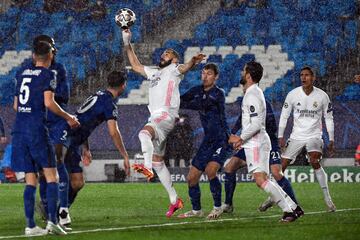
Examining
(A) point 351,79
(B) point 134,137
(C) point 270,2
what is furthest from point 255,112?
(C) point 270,2

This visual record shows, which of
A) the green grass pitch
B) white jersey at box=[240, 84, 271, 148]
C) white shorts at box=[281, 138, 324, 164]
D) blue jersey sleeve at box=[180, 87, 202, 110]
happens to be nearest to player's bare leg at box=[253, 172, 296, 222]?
the green grass pitch

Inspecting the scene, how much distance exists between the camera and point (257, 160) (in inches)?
456

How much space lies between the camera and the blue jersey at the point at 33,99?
9961 millimetres

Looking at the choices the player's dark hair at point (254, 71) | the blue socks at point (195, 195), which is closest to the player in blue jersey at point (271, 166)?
the blue socks at point (195, 195)

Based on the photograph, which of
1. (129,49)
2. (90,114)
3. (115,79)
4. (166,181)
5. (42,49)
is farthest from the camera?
(129,49)

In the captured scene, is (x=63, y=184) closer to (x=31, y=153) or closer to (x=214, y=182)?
(x=31, y=153)

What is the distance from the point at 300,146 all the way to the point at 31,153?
5824mm

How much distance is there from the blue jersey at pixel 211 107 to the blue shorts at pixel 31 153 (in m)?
4.09

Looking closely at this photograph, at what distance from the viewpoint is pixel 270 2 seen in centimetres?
3148

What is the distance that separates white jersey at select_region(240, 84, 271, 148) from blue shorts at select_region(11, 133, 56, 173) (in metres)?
2.59

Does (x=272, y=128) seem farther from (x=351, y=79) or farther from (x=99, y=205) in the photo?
(x=351, y=79)

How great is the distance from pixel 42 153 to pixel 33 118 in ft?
1.28

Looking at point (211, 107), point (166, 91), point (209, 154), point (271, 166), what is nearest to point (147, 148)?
point (166, 91)

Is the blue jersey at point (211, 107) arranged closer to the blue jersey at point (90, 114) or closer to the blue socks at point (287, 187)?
the blue socks at point (287, 187)
